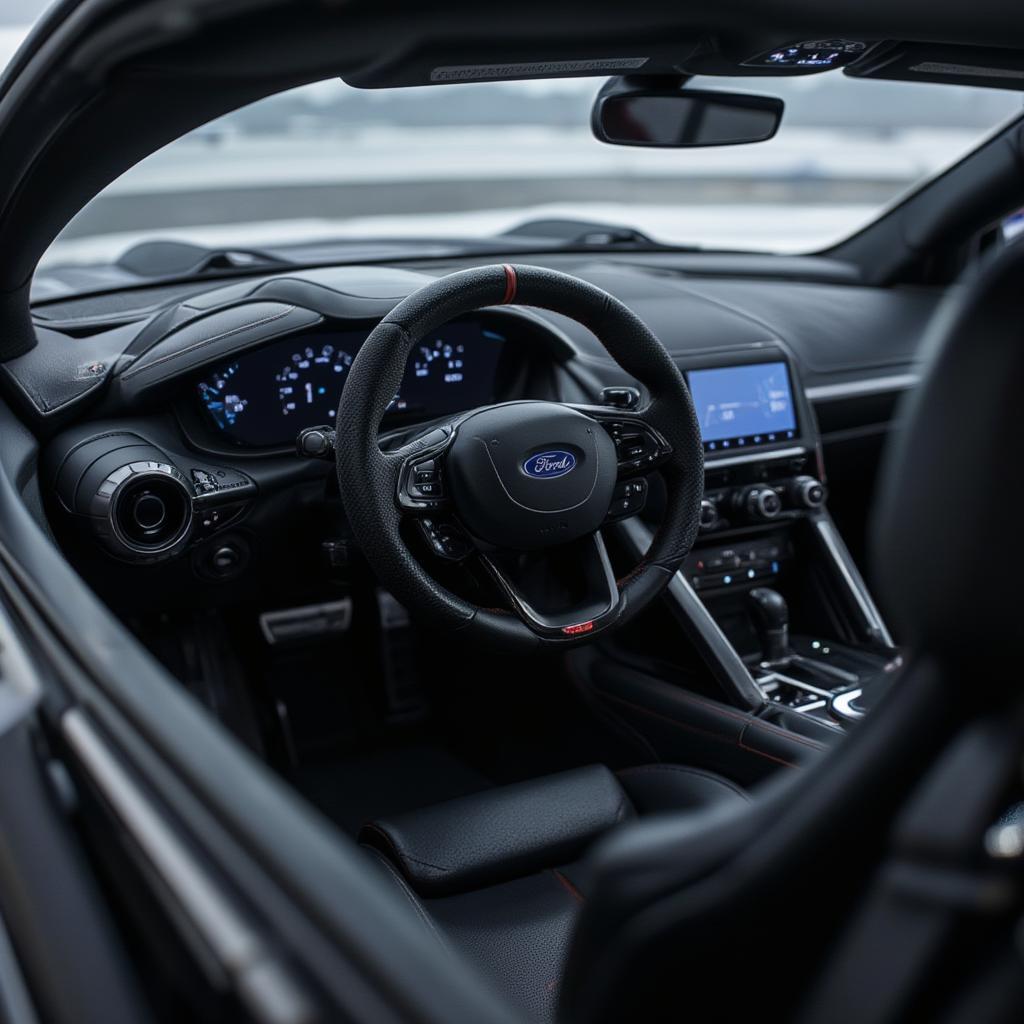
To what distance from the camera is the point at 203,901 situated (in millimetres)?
797

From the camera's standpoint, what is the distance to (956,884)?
0.66 metres

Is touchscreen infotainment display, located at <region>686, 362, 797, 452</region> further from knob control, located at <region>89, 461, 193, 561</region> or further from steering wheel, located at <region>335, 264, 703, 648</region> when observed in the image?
knob control, located at <region>89, 461, 193, 561</region>

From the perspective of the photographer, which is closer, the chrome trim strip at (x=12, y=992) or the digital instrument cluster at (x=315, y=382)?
the chrome trim strip at (x=12, y=992)

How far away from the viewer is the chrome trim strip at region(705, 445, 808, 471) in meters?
2.74

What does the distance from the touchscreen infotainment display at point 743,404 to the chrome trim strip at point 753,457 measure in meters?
0.03

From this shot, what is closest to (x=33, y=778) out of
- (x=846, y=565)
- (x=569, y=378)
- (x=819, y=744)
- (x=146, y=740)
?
(x=146, y=740)

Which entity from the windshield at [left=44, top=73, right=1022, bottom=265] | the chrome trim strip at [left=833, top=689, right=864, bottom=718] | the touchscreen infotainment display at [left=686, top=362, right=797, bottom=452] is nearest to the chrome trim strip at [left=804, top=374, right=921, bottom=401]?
the touchscreen infotainment display at [left=686, top=362, right=797, bottom=452]

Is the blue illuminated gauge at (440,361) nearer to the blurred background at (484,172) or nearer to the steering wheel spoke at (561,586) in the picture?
the steering wheel spoke at (561,586)

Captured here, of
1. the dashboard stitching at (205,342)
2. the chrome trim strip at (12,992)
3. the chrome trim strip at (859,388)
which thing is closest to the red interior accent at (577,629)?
the dashboard stitching at (205,342)

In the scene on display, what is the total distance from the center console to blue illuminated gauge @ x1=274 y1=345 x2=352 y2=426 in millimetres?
670

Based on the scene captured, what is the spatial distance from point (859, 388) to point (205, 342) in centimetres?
180

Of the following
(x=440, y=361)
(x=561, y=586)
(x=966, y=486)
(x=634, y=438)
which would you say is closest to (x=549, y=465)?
(x=634, y=438)

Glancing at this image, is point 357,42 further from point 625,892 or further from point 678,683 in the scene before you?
point 678,683

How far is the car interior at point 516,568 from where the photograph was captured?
0.71 m
